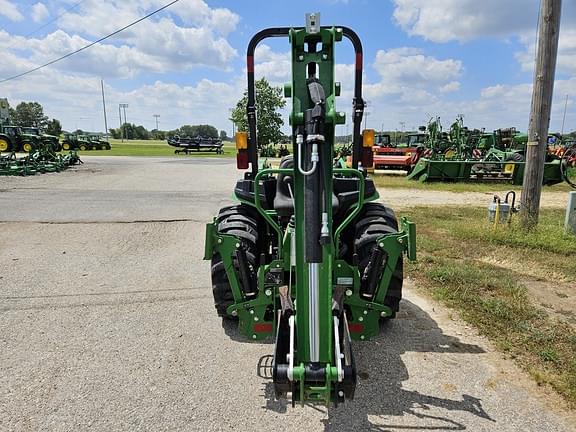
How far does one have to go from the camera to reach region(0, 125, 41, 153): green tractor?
84.9 ft

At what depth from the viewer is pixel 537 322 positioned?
3756mm

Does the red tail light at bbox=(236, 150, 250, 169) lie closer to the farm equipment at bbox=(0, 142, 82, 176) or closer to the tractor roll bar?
the tractor roll bar

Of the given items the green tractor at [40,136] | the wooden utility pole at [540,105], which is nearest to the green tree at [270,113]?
the green tractor at [40,136]

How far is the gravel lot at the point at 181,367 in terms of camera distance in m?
2.58

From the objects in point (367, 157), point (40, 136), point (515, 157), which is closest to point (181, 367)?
point (367, 157)

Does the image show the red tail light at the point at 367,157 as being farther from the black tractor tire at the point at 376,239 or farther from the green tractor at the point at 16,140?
the green tractor at the point at 16,140

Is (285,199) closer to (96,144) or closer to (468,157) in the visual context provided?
(468,157)

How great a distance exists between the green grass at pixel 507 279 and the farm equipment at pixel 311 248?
3.46 feet

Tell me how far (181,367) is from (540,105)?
6.40 m

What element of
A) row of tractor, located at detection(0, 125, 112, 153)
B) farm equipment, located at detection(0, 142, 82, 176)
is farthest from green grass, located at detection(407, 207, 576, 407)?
row of tractor, located at detection(0, 125, 112, 153)

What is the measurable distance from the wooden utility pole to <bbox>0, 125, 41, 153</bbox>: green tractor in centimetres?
2734

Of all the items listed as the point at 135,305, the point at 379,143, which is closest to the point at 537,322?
the point at 135,305

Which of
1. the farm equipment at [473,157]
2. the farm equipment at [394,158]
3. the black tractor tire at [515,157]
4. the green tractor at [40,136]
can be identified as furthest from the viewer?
the green tractor at [40,136]

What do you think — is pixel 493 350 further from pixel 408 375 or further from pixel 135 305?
pixel 135 305
